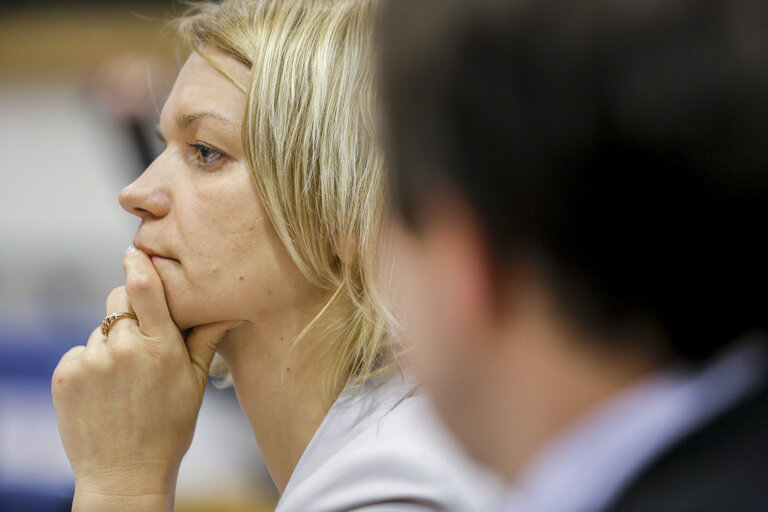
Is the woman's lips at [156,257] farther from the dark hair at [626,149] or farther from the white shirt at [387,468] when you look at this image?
the dark hair at [626,149]

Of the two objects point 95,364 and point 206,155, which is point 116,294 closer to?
point 95,364

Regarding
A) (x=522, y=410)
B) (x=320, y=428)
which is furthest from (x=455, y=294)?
(x=320, y=428)

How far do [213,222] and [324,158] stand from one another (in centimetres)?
17

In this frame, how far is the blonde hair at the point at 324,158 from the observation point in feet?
3.42

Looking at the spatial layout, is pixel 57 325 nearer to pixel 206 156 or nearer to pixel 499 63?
pixel 206 156

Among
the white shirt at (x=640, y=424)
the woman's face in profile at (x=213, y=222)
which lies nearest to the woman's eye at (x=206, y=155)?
the woman's face in profile at (x=213, y=222)

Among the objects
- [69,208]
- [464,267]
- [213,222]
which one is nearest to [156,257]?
[213,222]

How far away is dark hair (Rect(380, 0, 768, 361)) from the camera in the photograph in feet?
1.31

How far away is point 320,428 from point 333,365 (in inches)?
3.8

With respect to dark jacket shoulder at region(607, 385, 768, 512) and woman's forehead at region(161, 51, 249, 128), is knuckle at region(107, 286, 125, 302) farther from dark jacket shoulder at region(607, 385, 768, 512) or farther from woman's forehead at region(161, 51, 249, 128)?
dark jacket shoulder at region(607, 385, 768, 512)

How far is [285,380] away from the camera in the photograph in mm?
1119

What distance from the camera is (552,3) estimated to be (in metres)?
0.43

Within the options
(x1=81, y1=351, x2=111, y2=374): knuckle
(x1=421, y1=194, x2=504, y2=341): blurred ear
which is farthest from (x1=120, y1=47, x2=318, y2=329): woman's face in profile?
(x1=421, y1=194, x2=504, y2=341): blurred ear

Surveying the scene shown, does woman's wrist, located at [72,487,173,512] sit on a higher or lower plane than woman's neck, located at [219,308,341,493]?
lower
